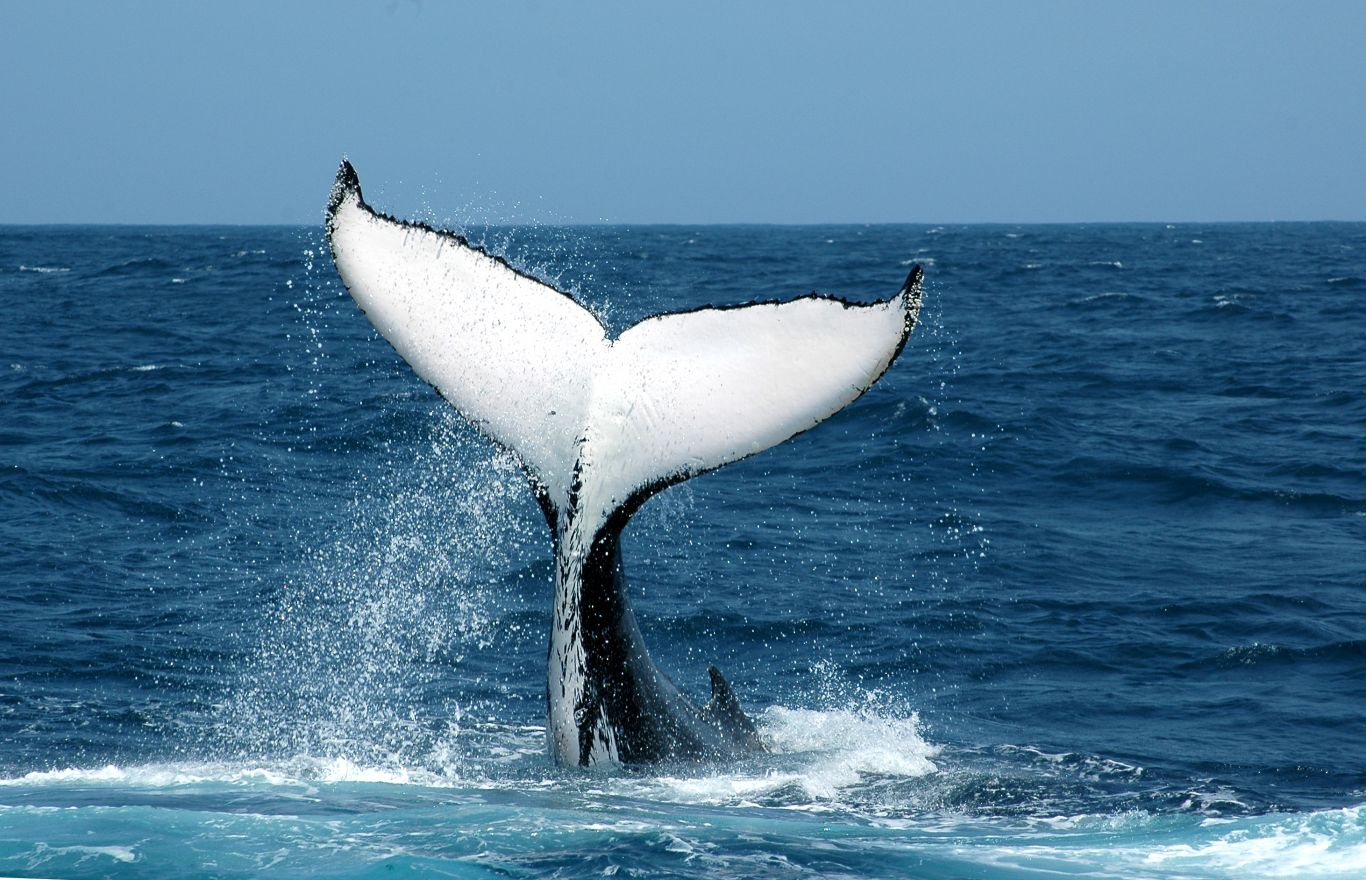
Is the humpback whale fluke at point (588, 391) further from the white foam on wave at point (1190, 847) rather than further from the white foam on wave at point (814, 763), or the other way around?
the white foam on wave at point (1190, 847)

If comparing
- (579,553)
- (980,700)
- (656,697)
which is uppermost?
(579,553)

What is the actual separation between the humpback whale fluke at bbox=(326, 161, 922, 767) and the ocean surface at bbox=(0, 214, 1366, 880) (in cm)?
54

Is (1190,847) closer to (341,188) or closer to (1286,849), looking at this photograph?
(1286,849)

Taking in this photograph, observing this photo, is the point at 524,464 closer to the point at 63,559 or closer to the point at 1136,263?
the point at 63,559

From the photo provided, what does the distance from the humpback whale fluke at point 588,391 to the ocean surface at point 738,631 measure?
0.54 m

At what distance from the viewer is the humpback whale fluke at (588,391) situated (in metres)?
6.05

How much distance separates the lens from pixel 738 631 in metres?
11.4

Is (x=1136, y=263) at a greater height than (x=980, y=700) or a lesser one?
greater

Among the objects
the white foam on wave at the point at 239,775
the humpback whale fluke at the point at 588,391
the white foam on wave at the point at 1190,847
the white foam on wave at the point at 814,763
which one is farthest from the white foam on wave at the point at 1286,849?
the white foam on wave at the point at 239,775

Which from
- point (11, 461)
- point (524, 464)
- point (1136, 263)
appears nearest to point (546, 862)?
point (524, 464)

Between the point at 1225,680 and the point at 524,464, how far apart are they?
19.4 feet

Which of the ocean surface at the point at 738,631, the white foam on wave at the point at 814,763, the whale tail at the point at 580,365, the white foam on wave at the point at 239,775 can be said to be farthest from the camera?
the white foam on wave at the point at 239,775

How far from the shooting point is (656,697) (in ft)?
23.0

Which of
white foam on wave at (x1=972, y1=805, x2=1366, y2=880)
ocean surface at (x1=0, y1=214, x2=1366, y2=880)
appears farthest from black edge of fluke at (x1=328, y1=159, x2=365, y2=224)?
white foam on wave at (x1=972, y1=805, x2=1366, y2=880)
